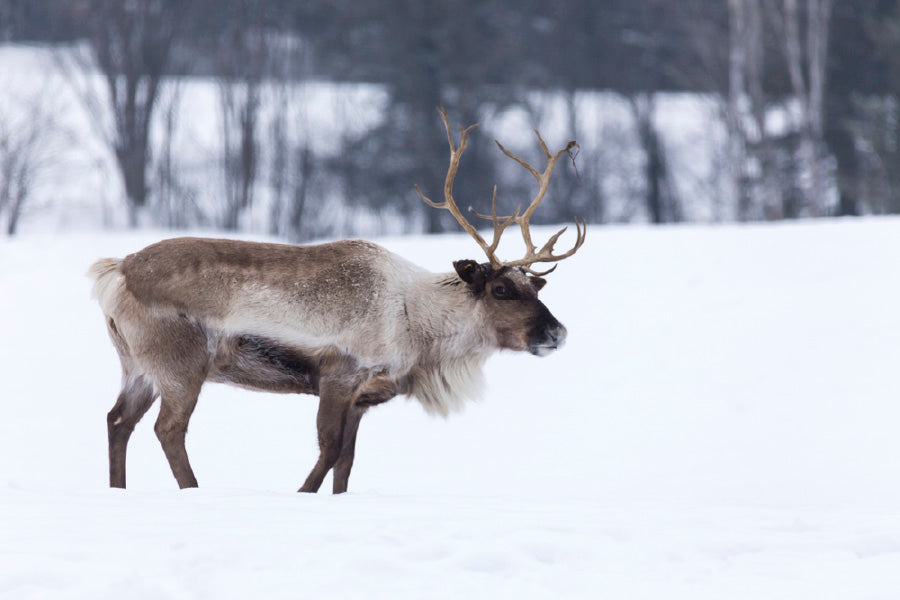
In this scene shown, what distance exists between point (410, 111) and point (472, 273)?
13.7 meters

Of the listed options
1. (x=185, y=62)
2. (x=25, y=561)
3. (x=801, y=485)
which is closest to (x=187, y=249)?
(x=25, y=561)

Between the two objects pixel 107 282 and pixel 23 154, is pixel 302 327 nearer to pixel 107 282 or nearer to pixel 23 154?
pixel 107 282

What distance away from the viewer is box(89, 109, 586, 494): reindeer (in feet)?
16.2

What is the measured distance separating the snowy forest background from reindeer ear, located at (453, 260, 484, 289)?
38.0 ft

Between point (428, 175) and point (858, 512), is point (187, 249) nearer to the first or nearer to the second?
point (858, 512)

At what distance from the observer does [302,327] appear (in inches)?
199

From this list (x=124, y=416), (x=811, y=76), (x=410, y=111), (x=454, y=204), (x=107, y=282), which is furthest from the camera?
(x=410, y=111)

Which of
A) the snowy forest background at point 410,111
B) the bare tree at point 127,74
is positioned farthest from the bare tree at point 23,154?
the bare tree at point 127,74

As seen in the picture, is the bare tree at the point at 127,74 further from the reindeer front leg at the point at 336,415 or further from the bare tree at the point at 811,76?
the reindeer front leg at the point at 336,415

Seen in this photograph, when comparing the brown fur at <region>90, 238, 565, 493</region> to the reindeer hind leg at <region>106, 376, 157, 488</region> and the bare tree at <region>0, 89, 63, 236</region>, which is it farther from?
the bare tree at <region>0, 89, 63, 236</region>

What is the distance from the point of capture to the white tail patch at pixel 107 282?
496cm

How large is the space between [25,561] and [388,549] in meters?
1.04

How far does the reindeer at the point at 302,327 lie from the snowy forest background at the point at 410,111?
37.4 feet

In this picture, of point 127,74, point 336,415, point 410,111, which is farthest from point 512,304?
point 410,111
